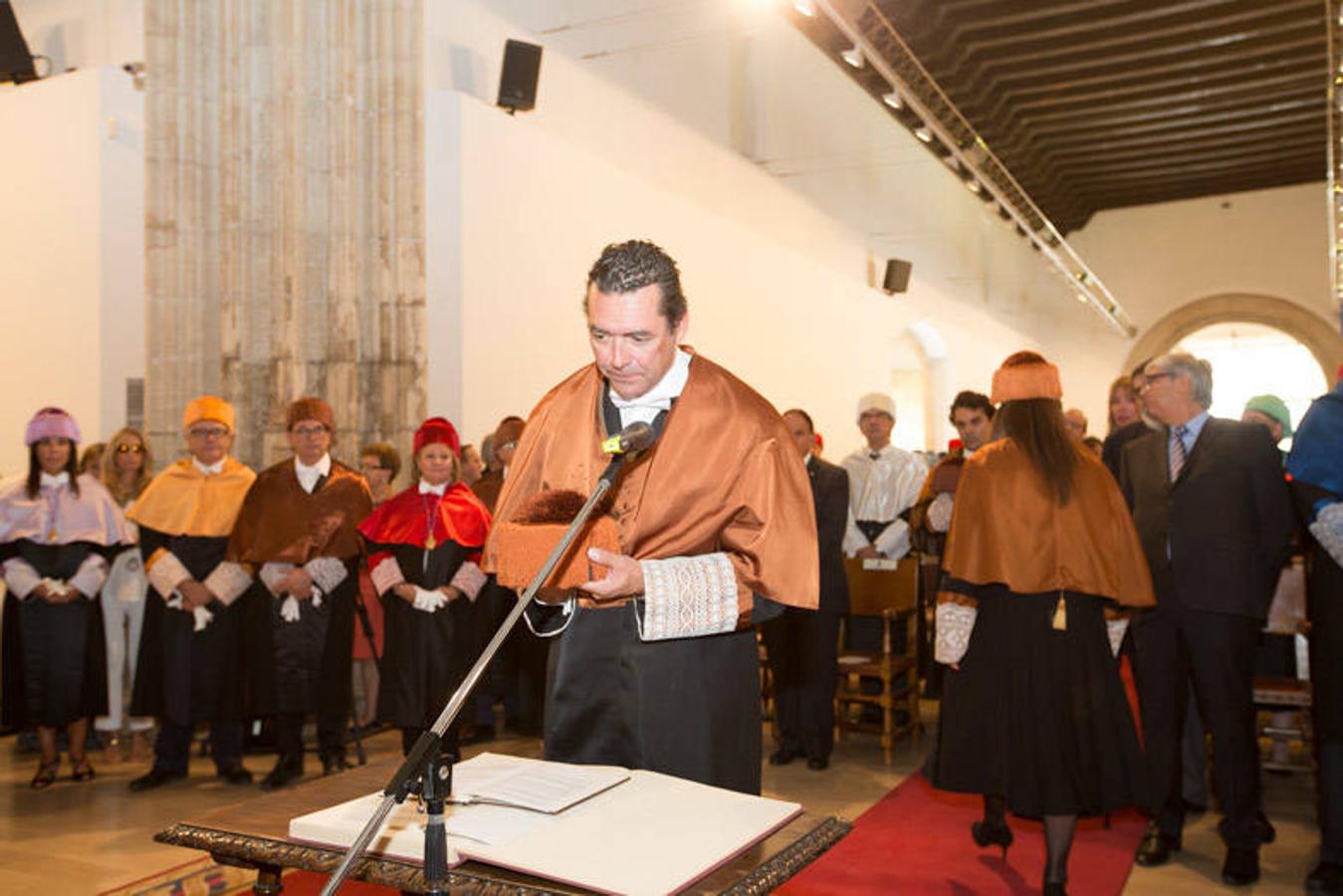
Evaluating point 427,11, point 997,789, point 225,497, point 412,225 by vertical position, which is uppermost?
point 427,11

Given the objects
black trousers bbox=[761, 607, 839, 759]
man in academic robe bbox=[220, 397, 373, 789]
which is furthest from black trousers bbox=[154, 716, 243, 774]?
black trousers bbox=[761, 607, 839, 759]

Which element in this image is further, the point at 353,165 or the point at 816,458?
the point at 353,165

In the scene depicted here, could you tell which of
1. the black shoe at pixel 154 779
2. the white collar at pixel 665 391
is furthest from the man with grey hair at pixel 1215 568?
the black shoe at pixel 154 779

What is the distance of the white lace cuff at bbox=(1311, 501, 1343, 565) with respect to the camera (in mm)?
3859

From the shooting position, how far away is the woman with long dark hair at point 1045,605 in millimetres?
3707

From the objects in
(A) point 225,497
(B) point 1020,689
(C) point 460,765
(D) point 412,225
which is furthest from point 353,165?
(C) point 460,765

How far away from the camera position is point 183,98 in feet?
22.9

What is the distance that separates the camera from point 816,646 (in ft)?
19.9

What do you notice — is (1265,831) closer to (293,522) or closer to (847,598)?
(847,598)

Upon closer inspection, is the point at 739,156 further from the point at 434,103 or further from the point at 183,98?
the point at 183,98

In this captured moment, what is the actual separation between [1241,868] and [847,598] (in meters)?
2.52

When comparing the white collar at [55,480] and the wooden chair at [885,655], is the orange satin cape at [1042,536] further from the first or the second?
the white collar at [55,480]

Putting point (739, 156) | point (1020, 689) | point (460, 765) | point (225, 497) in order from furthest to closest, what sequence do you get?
→ point (739, 156) < point (225, 497) < point (1020, 689) < point (460, 765)

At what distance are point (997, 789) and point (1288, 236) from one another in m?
17.8
